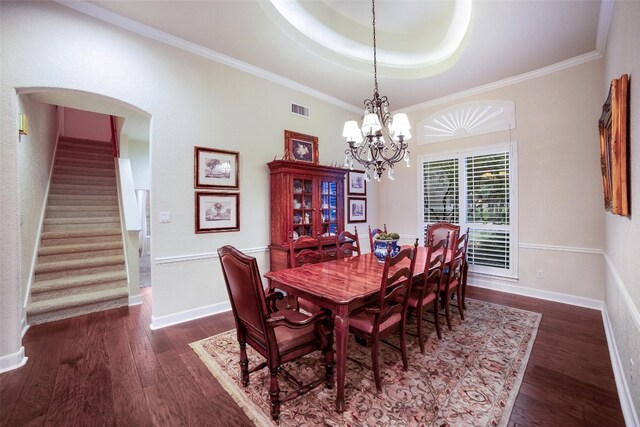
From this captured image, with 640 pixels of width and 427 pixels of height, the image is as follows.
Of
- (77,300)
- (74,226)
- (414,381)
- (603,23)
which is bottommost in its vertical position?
(414,381)

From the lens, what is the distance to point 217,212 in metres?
3.48

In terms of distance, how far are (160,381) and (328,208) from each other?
295 cm

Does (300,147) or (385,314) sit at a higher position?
(300,147)

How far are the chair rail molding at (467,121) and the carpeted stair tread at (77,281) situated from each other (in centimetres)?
554

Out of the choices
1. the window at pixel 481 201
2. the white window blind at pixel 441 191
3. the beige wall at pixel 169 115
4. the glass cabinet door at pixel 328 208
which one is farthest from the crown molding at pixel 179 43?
the window at pixel 481 201

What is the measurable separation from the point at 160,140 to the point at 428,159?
431 centimetres

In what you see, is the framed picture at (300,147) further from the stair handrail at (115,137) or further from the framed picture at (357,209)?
the stair handrail at (115,137)

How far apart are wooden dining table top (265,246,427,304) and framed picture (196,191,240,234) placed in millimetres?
Answer: 1408

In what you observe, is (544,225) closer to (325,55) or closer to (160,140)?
(325,55)

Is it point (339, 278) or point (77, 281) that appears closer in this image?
point (339, 278)

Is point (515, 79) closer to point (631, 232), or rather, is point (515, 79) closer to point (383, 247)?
point (631, 232)

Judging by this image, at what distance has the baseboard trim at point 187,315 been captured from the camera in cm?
304

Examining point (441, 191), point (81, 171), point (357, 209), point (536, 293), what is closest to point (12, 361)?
point (81, 171)

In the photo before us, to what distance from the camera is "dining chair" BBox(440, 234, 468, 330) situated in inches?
111
